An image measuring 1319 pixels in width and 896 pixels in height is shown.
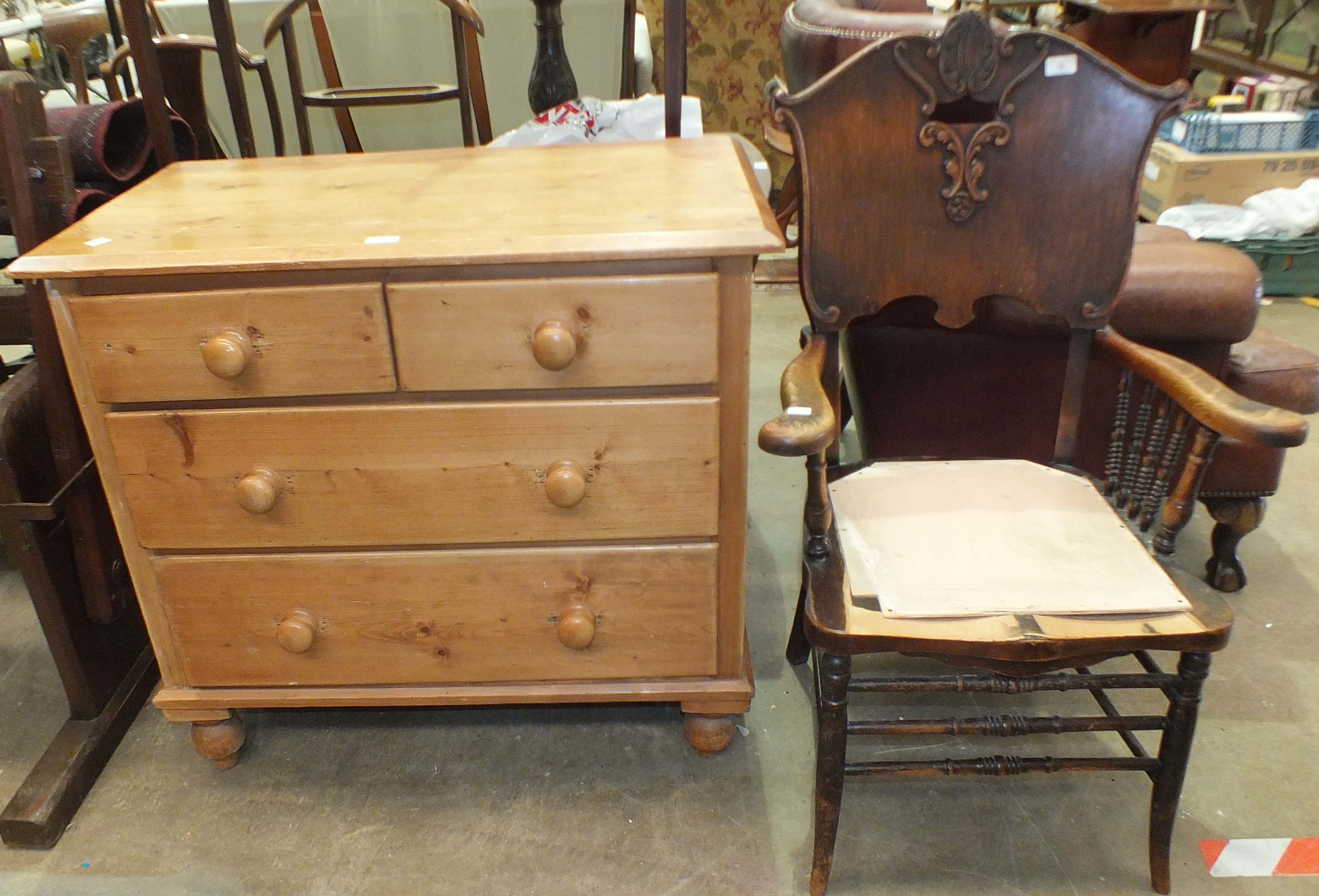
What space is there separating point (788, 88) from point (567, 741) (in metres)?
2.54

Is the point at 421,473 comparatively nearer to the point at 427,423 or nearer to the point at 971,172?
the point at 427,423

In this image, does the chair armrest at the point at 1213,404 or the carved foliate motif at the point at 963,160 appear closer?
the chair armrest at the point at 1213,404

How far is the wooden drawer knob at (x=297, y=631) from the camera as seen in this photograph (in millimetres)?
1343

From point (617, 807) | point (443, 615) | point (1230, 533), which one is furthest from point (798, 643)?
point (1230, 533)

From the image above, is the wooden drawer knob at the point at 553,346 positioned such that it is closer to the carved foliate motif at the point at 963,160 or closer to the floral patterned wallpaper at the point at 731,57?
the carved foliate motif at the point at 963,160

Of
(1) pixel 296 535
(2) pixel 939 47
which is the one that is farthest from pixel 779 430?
(1) pixel 296 535

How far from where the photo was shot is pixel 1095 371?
1.65 m

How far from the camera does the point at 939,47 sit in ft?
4.06

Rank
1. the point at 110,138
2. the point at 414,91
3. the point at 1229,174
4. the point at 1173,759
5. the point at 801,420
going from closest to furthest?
the point at 801,420 → the point at 1173,759 → the point at 110,138 → the point at 414,91 → the point at 1229,174

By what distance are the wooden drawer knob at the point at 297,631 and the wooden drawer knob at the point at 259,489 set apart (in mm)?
193

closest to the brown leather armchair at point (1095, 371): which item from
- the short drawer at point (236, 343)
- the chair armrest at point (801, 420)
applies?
the chair armrest at point (801, 420)

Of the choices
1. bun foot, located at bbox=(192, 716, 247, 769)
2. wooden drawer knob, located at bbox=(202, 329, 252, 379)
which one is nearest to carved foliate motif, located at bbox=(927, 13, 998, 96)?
wooden drawer knob, located at bbox=(202, 329, 252, 379)

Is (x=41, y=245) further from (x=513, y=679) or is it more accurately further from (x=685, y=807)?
(x=685, y=807)

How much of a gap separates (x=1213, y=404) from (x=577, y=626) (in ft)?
2.97
